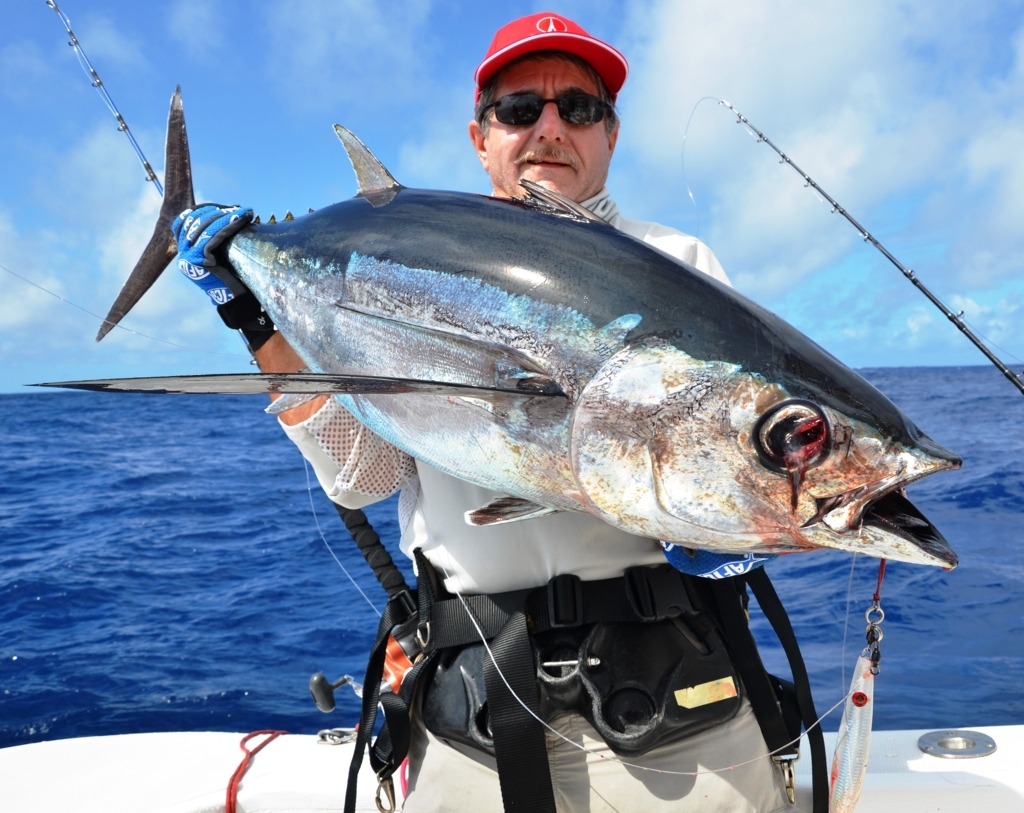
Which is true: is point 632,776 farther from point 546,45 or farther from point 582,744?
point 546,45

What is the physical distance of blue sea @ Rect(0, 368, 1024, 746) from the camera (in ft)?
18.4

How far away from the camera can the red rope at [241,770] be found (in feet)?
9.85

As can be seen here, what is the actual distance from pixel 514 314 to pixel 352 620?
22.9ft

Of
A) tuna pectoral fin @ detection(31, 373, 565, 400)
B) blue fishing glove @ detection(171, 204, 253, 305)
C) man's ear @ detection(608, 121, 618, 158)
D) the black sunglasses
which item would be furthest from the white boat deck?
the black sunglasses

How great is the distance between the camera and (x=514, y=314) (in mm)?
1424

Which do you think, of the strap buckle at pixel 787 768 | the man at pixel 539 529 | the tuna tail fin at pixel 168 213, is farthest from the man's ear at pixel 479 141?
the strap buckle at pixel 787 768

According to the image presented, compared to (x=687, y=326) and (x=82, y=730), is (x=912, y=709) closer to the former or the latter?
(x=687, y=326)

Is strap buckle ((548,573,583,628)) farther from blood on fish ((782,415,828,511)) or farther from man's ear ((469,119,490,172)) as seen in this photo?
man's ear ((469,119,490,172))

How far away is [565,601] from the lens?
5.68 ft

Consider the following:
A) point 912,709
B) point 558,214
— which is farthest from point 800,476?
point 912,709

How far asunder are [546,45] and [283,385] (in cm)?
134

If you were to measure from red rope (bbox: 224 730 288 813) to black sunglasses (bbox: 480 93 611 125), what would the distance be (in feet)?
8.84

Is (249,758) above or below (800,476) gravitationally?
below

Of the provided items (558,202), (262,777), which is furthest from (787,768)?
(262,777)
